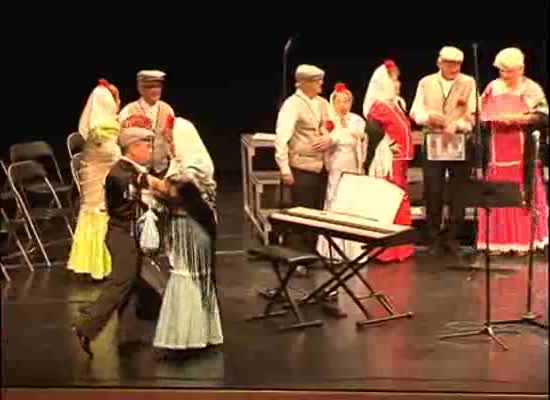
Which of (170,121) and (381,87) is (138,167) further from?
(381,87)

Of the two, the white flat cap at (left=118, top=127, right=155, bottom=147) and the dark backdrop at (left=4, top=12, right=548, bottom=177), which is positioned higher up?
the dark backdrop at (left=4, top=12, right=548, bottom=177)

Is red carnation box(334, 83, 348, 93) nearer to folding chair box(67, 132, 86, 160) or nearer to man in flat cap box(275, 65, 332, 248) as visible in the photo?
man in flat cap box(275, 65, 332, 248)

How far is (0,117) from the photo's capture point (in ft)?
20.6

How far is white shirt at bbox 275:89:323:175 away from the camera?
647 centimetres

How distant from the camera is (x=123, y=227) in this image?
19.6 ft

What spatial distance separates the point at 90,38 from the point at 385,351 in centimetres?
192

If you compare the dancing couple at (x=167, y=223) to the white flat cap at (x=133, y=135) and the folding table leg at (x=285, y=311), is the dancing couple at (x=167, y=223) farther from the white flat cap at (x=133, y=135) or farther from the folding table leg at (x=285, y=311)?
the folding table leg at (x=285, y=311)

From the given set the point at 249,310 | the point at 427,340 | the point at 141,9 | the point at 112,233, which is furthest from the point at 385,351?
the point at 141,9

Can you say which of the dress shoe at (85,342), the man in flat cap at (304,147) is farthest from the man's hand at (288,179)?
the dress shoe at (85,342)

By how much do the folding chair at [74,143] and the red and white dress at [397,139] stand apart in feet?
4.62

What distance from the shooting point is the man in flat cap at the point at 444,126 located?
21.5 feet

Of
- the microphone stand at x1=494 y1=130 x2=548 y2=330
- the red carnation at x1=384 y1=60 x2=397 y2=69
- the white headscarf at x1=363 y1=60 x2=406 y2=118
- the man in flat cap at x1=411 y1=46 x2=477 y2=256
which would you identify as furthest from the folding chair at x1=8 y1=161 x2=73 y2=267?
the microphone stand at x1=494 y1=130 x2=548 y2=330

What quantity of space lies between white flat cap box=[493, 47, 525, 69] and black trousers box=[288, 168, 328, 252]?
1000 millimetres

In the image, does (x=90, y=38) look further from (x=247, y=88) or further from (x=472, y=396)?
(x=472, y=396)
